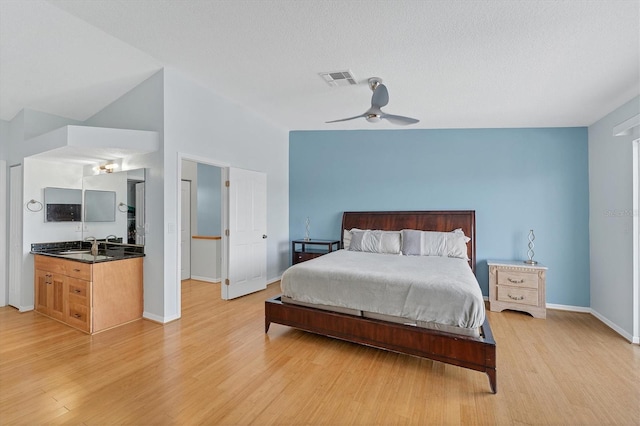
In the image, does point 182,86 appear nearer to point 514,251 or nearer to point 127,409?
point 127,409

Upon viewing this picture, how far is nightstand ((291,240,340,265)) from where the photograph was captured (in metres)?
5.30

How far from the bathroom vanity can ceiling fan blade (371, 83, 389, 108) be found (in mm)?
3398

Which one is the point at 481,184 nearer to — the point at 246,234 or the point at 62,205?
the point at 246,234

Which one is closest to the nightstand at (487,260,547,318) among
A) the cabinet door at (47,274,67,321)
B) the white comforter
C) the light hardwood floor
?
the light hardwood floor

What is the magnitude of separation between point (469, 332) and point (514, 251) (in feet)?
9.10

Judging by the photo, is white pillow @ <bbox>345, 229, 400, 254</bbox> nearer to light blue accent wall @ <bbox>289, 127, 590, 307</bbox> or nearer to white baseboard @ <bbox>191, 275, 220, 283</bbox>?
light blue accent wall @ <bbox>289, 127, 590, 307</bbox>

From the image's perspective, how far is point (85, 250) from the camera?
4293 millimetres

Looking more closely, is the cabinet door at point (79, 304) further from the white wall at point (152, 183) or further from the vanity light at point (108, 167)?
the vanity light at point (108, 167)

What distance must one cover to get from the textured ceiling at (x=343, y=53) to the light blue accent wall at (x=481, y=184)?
534mm

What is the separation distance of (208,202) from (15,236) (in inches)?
114

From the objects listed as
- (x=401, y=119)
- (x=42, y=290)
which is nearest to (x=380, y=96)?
(x=401, y=119)

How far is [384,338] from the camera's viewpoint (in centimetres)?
268

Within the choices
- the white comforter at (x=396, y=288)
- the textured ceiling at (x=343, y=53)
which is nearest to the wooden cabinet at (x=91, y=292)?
the white comforter at (x=396, y=288)

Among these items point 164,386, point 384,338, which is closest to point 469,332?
point 384,338
